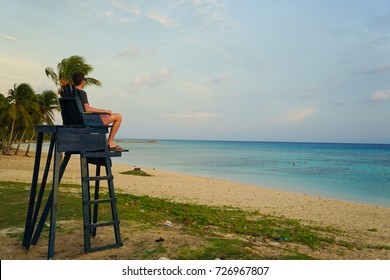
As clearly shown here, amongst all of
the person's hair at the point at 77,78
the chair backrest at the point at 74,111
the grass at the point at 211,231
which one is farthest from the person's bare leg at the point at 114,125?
the grass at the point at 211,231

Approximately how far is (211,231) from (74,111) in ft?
18.6

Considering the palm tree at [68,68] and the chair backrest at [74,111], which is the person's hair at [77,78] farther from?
the palm tree at [68,68]

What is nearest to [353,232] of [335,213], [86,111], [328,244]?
[328,244]

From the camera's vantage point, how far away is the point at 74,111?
7.05 metres

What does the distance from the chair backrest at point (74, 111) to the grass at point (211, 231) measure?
289cm

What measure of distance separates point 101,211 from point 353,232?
969 centimetres

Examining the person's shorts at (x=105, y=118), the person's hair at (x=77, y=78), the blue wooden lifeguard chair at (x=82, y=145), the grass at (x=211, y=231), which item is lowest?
the grass at (x=211, y=231)

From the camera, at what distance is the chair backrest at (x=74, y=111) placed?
6973mm

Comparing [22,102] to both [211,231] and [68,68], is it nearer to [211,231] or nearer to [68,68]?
[68,68]

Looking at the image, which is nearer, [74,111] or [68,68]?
[74,111]

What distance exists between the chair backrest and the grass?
289cm

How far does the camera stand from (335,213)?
707 inches

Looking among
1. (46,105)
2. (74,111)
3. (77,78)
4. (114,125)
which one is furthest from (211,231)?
(46,105)

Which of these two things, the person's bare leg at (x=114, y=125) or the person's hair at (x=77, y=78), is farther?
the person's bare leg at (x=114, y=125)
